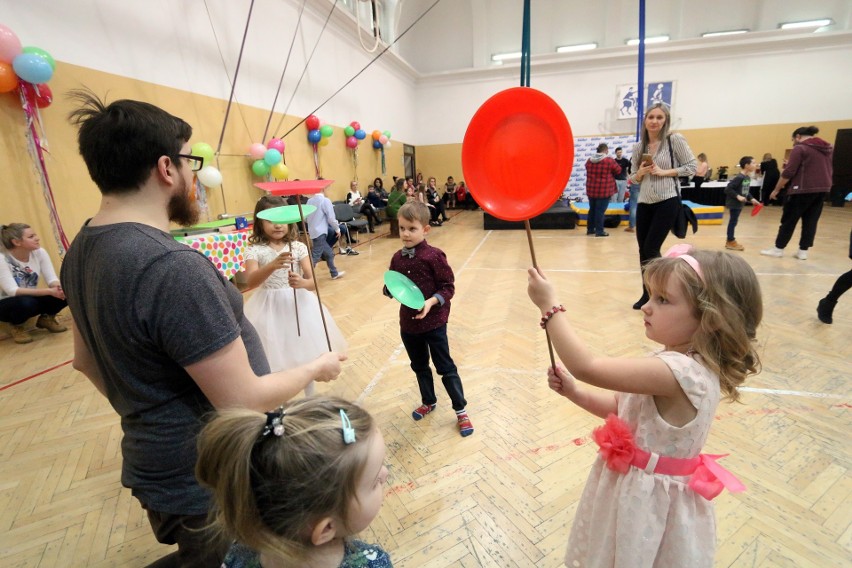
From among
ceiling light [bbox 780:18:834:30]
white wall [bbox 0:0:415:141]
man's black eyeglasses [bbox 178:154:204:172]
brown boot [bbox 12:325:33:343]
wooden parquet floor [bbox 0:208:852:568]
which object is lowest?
wooden parquet floor [bbox 0:208:852:568]

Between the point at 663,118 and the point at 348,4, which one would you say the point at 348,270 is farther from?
the point at 348,4

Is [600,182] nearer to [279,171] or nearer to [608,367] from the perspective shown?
[279,171]

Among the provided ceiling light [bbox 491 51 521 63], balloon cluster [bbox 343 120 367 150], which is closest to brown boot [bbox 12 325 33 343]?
balloon cluster [bbox 343 120 367 150]

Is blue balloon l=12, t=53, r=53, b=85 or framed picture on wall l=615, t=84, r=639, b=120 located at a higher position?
framed picture on wall l=615, t=84, r=639, b=120

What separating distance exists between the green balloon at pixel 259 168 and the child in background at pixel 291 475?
6591 millimetres

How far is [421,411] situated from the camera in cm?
258

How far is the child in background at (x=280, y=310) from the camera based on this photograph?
2455 millimetres

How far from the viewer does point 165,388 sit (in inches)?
38.4

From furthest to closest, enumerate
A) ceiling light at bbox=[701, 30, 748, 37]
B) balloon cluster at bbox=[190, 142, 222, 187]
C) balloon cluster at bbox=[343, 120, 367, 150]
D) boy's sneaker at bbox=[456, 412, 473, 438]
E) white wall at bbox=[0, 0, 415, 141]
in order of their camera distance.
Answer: ceiling light at bbox=[701, 30, 748, 37] → balloon cluster at bbox=[343, 120, 367, 150] → balloon cluster at bbox=[190, 142, 222, 187] → white wall at bbox=[0, 0, 415, 141] → boy's sneaker at bbox=[456, 412, 473, 438]

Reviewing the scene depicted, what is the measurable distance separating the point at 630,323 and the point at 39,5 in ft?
20.5

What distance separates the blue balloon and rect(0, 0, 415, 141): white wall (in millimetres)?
418

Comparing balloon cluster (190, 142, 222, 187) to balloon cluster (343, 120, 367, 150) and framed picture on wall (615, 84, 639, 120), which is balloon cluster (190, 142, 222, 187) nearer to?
balloon cluster (343, 120, 367, 150)

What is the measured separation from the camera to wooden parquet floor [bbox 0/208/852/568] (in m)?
1.71

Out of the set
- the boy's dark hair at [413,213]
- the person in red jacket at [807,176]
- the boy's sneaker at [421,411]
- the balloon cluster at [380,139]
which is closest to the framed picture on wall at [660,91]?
the balloon cluster at [380,139]
